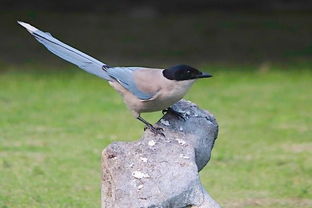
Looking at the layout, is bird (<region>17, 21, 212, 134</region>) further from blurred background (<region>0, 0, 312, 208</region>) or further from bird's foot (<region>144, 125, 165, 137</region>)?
blurred background (<region>0, 0, 312, 208</region>)

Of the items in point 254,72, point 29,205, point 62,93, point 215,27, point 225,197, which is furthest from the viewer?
point 215,27

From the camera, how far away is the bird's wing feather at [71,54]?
4629 mm

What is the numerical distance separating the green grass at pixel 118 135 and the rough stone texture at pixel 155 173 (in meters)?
1.32

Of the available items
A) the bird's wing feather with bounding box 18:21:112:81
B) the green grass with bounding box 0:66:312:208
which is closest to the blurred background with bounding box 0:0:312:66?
the green grass with bounding box 0:66:312:208

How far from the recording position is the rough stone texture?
415 centimetres

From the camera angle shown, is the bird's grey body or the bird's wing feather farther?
the bird's wing feather

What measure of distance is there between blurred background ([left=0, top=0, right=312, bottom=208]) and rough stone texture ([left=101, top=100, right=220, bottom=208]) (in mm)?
1326

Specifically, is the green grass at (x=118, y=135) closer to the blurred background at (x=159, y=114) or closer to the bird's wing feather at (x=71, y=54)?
the blurred background at (x=159, y=114)

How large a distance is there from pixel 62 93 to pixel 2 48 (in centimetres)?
220

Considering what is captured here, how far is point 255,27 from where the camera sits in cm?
1209

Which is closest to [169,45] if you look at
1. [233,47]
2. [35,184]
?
[233,47]

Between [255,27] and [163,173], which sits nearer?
[163,173]

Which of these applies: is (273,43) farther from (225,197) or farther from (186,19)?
(225,197)

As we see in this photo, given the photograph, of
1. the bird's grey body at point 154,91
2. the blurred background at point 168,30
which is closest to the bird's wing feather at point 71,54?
the bird's grey body at point 154,91
